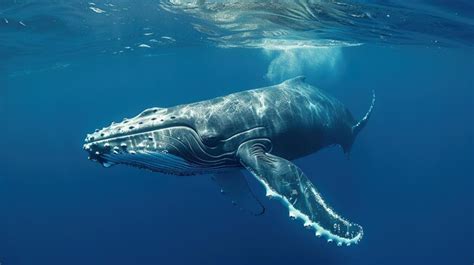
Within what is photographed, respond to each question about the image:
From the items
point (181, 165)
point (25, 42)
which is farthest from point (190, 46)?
point (181, 165)

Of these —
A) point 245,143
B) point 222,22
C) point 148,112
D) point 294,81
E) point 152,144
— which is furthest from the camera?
point 222,22

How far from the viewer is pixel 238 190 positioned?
1001cm

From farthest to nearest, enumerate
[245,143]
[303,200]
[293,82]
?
[293,82] → [245,143] → [303,200]

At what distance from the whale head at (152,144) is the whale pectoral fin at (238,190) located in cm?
159

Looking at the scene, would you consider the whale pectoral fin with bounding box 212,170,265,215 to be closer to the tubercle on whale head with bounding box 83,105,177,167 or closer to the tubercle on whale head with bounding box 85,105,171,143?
the tubercle on whale head with bounding box 85,105,171,143

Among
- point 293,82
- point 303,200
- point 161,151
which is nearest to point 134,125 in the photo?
point 161,151

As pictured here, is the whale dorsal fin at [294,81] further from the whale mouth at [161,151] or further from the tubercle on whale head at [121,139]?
the tubercle on whale head at [121,139]

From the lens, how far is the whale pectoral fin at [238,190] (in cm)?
988

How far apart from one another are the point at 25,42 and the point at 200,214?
697 inches

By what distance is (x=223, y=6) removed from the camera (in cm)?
1906

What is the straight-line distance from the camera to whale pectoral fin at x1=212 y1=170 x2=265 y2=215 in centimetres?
988

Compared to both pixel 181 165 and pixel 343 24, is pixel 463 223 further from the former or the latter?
pixel 181 165

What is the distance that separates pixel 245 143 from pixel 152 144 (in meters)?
2.08

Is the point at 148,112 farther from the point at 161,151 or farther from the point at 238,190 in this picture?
the point at 238,190
